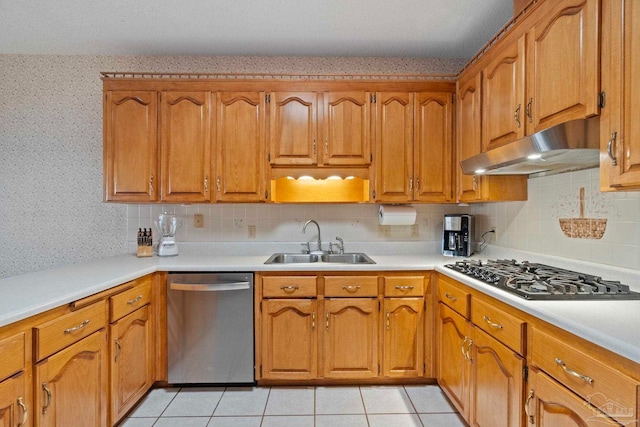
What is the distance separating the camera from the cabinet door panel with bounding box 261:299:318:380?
90.5 inches

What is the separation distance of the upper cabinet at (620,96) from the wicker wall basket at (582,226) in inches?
23.8

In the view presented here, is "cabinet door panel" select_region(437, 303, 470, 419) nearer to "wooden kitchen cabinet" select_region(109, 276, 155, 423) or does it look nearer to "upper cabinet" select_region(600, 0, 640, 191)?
A: "upper cabinet" select_region(600, 0, 640, 191)

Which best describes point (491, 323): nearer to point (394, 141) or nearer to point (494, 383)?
point (494, 383)

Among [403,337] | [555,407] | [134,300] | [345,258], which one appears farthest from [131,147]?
[555,407]

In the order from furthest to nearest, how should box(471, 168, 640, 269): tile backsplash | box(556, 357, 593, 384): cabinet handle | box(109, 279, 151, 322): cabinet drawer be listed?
box(109, 279, 151, 322): cabinet drawer, box(471, 168, 640, 269): tile backsplash, box(556, 357, 593, 384): cabinet handle

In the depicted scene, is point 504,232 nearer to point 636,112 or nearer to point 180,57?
point 636,112

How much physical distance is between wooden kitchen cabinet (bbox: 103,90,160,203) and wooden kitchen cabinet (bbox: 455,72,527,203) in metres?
2.28

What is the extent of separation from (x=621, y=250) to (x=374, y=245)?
162cm

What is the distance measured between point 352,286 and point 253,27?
1.97 metres

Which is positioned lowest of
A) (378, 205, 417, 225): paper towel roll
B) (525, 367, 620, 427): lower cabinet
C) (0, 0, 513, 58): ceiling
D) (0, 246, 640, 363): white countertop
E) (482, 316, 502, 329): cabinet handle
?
(525, 367, 620, 427): lower cabinet

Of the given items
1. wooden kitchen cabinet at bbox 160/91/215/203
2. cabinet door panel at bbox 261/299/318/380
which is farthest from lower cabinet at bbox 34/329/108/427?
wooden kitchen cabinet at bbox 160/91/215/203

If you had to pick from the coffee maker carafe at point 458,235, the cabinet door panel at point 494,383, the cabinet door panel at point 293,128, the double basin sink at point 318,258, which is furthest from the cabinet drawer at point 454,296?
the cabinet door panel at point 293,128

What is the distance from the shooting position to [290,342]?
2.30 meters

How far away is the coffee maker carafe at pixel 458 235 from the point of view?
2.63 meters
